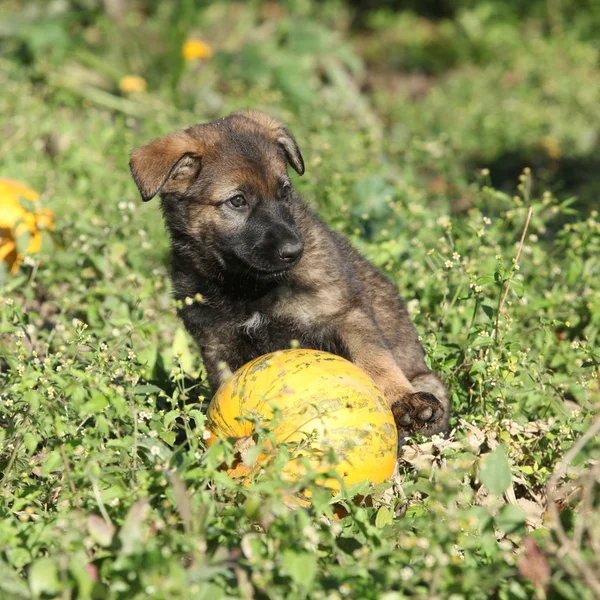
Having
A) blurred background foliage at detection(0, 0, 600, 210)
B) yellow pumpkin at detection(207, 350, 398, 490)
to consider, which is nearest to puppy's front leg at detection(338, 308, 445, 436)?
yellow pumpkin at detection(207, 350, 398, 490)

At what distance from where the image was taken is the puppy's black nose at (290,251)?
3.75m

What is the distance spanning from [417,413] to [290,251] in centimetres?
87

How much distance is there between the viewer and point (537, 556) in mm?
2361

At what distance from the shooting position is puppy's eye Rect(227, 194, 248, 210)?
4055 mm

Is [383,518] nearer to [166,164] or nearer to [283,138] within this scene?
[166,164]

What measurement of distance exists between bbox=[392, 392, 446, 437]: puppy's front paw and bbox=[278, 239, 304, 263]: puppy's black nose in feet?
2.50

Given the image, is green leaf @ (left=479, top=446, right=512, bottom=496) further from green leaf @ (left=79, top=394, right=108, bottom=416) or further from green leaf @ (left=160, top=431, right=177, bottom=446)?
green leaf @ (left=79, top=394, right=108, bottom=416)

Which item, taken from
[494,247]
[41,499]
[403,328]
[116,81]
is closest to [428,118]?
[116,81]

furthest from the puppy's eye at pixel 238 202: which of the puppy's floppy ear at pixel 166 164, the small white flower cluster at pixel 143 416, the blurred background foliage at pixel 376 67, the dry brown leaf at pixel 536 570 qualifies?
the blurred background foliage at pixel 376 67

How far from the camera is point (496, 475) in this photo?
8.82ft

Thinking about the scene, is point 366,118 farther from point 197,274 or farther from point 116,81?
point 197,274

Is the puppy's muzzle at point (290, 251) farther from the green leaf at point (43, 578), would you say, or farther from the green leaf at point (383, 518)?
the green leaf at point (43, 578)

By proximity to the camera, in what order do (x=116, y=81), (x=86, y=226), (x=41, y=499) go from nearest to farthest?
(x=41, y=499)
(x=86, y=226)
(x=116, y=81)

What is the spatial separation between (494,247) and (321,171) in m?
1.41
